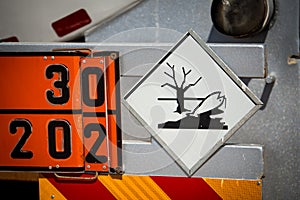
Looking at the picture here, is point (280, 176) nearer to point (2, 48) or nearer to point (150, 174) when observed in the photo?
point (150, 174)

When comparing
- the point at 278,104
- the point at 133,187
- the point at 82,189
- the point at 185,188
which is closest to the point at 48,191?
the point at 82,189

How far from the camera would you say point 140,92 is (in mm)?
1670

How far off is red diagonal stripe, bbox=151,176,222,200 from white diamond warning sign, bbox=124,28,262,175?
55 millimetres

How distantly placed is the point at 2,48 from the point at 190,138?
26.0 inches

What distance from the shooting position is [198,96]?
1623 millimetres

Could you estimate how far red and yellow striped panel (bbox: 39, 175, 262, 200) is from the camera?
165 cm

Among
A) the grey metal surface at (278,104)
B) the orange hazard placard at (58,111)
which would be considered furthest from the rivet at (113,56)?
the grey metal surface at (278,104)

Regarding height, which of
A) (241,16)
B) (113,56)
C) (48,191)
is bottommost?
(48,191)

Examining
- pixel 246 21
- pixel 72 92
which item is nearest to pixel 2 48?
pixel 72 92

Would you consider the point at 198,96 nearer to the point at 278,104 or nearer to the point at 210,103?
the point at 210,103

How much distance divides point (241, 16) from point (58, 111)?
0.62 meters

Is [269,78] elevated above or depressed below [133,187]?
above

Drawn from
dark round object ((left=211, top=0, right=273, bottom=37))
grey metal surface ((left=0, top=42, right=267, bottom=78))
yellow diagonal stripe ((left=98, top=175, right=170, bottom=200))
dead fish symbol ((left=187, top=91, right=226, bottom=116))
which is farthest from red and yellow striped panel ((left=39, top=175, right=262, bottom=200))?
dark round object ((left=211, top=0, right=273, bottom=37))

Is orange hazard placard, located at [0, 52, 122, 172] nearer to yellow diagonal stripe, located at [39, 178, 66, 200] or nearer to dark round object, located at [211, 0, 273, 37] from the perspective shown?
yellow diagonal stripe, located at [39, 178, 66, 200]
